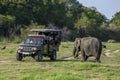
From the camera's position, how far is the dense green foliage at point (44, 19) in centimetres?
6051

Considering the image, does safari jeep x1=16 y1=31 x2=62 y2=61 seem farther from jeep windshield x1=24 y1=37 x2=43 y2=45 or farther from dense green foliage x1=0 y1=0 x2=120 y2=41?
dense green foliage x1=0 y1=0 x2=120 y2=41

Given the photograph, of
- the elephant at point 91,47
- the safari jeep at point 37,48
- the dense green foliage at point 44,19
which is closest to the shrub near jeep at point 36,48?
the safari jeep at point 37,48

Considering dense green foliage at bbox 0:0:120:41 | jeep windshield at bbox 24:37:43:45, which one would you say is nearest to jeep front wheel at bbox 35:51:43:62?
jeep windshield at bbox 24:37:43:45

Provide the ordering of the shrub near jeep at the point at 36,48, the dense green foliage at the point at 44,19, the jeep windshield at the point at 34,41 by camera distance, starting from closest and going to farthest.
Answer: the shrub near jeep at the point at 36,48
the jeep windshield at the point at 34,41
the dense green foliage at the point at 44,19

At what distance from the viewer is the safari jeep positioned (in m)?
27.7

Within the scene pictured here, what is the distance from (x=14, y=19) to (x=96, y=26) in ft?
70.5

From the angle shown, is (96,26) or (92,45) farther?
(96,26)

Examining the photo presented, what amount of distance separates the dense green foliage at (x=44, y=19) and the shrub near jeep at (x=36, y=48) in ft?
93.1

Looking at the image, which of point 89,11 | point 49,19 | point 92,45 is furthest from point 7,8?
point 92,45

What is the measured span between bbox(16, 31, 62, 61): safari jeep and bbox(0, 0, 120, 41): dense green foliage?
92.7 ft

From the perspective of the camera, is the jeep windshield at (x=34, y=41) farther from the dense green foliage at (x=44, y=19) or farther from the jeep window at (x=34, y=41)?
the dense green foliage at (x=44, y=19)

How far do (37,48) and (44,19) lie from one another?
140ft

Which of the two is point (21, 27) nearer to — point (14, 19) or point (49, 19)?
point (14, 19)

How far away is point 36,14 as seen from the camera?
68.9 meters
